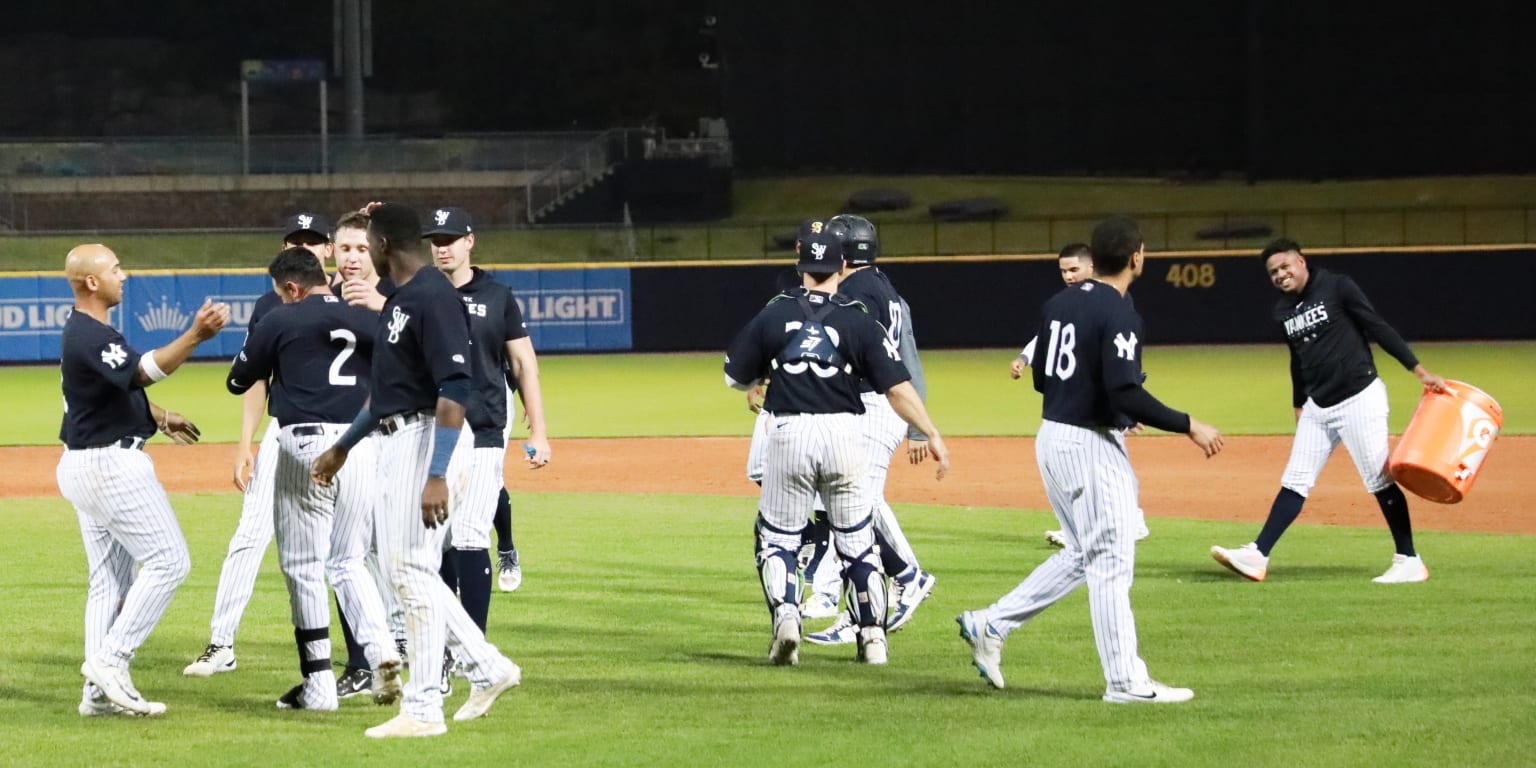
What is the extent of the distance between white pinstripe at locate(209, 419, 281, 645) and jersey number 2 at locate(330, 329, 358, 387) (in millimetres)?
705

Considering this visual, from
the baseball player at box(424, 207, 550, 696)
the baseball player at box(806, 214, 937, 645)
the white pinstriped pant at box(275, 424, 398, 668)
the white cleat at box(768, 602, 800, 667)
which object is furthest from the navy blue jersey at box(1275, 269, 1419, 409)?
the white pinstriped pant at box(275, 424, 398, 668)

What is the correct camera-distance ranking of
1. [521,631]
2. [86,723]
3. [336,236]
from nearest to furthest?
[86,723] < [336,236] < [521,631]

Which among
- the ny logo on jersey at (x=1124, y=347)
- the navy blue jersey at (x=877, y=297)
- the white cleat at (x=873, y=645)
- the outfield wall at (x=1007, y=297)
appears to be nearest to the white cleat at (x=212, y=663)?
the white cleat at (x=873, y=645)

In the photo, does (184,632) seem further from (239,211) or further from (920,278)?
(239,211)

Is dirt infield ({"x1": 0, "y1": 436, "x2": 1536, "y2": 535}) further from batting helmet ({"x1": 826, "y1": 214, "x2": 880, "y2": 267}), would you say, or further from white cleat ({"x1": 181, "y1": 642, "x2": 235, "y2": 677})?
white cleat ({"x1": 181, "y1": 642, "x2": 235, "y2": 677})

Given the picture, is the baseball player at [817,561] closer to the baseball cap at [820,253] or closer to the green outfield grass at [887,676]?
the green outfield grass at [887,676]

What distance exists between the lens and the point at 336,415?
691 cm

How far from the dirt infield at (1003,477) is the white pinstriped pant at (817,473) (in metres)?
6.23

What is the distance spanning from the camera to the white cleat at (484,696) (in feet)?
21.5

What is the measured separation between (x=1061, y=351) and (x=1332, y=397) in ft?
12.7

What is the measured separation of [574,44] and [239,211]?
1378 centimetres

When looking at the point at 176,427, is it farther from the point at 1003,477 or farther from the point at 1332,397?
the point at 1003,477

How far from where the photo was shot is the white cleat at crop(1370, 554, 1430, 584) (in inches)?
388

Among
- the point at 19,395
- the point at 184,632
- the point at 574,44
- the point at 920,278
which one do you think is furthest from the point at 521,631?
the point at 574,44
